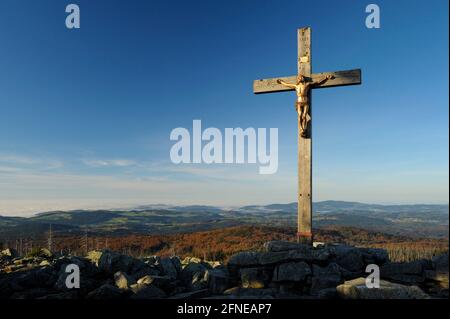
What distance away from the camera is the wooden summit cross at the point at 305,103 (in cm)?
846

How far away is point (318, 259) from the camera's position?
6.82 m

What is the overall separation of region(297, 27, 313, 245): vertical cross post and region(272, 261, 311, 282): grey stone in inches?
67.3

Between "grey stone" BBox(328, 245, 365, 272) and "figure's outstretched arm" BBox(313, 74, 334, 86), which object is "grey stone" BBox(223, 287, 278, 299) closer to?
"grey stone" BBox(328, 245, 365, 272)

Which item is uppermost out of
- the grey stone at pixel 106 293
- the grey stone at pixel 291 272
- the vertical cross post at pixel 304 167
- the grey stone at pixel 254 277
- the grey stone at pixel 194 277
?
the vertical cross post at pixel 304 167

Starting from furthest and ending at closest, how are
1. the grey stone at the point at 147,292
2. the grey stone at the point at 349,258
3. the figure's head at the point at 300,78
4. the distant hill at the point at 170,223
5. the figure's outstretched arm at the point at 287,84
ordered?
the distant hill at the point at 170,223 < the figure's outstretched arm at the point at 287,84 < the figure's head at the point at 300,78 < the grey stone at the point at 349,258 < the grey stone at the point at 147,292

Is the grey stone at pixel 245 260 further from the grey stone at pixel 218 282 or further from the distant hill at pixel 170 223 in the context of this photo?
the distant hill at pixel 170 223

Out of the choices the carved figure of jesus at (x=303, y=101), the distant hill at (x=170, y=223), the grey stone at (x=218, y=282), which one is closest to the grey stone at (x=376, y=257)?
the grey stone at (x=218, y=282)

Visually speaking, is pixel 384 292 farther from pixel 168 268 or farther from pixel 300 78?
pixel 300 78

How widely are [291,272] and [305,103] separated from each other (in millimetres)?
4061

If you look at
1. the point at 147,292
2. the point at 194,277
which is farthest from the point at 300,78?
the point at 147,292

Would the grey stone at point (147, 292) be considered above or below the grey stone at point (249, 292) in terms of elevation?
below

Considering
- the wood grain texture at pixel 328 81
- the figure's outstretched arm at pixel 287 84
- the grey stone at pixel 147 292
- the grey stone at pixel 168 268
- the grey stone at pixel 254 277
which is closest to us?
the grey stone at pixel 147 292
